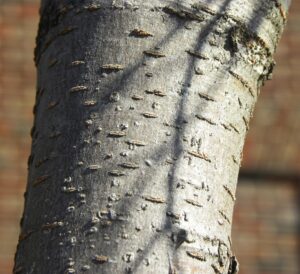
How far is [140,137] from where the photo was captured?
57.1 inches

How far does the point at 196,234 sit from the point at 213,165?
0.36 ft

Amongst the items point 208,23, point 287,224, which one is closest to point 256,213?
point 287,224

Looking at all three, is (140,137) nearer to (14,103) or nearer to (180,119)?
(180,119)

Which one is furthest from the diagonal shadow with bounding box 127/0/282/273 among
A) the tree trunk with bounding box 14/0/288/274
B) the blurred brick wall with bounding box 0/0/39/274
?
the blurred brick wall with bounding box 0/0/39/274

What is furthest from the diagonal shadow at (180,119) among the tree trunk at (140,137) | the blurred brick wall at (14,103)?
the blurred brick wall at (14,103)

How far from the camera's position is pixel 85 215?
141 cm

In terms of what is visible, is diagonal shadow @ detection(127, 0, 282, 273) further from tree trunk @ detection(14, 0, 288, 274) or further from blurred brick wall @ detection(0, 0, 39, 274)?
blurred brick wall @ detection(0, 0, 39, 274)

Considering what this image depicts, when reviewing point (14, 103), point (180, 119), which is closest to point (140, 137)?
point (180, 119)

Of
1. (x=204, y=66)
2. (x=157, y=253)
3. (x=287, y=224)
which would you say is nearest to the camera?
(x=157, y=253)

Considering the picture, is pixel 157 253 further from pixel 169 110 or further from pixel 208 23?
pixel 208 23

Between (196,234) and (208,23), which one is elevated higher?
(208,23)

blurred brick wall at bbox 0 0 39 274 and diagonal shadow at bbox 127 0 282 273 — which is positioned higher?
blurred brick wall at bbox 0 0 39 274

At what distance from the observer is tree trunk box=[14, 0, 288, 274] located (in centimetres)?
141

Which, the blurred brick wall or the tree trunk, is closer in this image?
the tree trunk
